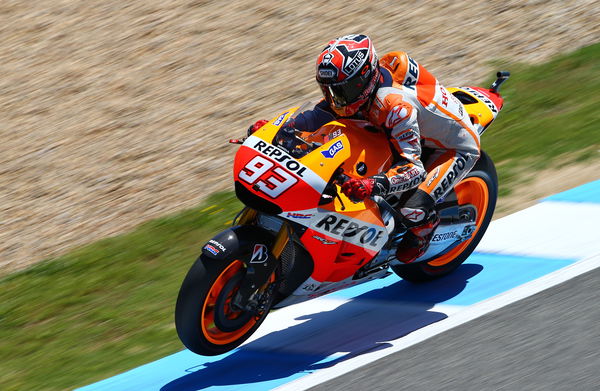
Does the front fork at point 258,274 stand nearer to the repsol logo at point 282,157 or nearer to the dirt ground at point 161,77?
the repsol logo at point 282,157

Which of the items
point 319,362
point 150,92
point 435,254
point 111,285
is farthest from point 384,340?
point 150,92

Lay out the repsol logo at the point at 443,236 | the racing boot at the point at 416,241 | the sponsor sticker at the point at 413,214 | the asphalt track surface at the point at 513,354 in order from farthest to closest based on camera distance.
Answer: the repsol logo at the point at 443,236 < the racing boot at the point at 416,241 < the sponsor sticker at the point at 413,214 < the asphalt track surface at the point at 513,354

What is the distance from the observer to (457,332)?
5582 mm

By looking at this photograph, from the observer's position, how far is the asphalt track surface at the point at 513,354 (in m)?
4.84

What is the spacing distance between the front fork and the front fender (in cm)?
4

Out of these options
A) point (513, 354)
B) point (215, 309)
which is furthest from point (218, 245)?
point (513, 354)

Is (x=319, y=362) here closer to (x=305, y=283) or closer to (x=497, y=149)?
(x=305, y=283)

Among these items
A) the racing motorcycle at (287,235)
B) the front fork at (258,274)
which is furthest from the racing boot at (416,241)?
the front fork at (258,274)

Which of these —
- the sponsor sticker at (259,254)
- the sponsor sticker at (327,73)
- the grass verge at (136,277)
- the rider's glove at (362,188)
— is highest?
the sponsor sticker at (327,73)

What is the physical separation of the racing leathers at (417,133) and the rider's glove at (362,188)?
2.4 inches

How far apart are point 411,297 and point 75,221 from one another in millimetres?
4045

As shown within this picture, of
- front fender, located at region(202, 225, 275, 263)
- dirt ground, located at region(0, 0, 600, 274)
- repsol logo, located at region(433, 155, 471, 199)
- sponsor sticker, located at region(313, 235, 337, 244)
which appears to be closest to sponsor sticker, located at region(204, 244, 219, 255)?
front fender, located at region(202, 225, 275, 263)

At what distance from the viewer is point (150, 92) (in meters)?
11.7

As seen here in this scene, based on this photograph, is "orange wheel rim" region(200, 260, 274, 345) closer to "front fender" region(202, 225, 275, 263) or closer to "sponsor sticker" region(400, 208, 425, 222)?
"front fender" region(202, 225, 275, 263)
